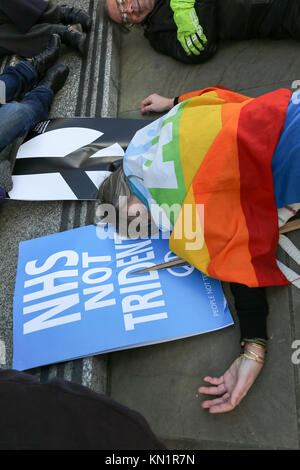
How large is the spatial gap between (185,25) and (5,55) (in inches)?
34.7

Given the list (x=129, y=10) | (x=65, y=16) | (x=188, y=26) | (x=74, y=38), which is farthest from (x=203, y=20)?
(x=65, y=16)

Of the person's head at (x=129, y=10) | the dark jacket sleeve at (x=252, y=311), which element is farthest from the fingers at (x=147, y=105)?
the dark jacket sleeve at (x=252, y=311)

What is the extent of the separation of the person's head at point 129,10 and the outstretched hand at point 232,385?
1.31 m

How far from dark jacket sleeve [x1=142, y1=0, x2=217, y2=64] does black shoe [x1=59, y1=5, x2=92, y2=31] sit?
0.29m

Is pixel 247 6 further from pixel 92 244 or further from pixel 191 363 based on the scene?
pixel 191 363

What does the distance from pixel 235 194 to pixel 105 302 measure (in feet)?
1.42

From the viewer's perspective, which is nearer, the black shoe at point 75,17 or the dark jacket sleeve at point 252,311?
the dark jacket sleeve at point 252,311

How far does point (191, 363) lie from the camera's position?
86cm

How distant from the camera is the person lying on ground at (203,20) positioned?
4.02 ft

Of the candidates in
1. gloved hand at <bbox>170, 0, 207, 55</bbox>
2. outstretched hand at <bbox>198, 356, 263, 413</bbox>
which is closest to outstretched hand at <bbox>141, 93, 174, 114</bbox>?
gloved hand at <bbox>170, 0, 207, 55</bbox>

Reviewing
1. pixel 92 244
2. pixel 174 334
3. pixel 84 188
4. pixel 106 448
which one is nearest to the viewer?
pixel 106 448

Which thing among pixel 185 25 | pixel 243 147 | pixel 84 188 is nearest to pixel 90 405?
pixel 243 147

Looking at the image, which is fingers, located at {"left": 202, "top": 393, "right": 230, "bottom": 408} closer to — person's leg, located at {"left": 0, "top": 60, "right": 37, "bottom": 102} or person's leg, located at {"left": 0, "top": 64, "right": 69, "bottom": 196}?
person's leg, located at {"left": 0, "top": 64, "right": 69, "bottom": 196}

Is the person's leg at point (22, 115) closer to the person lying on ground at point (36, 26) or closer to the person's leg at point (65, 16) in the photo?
the person lying on ground at point (36, 26)
